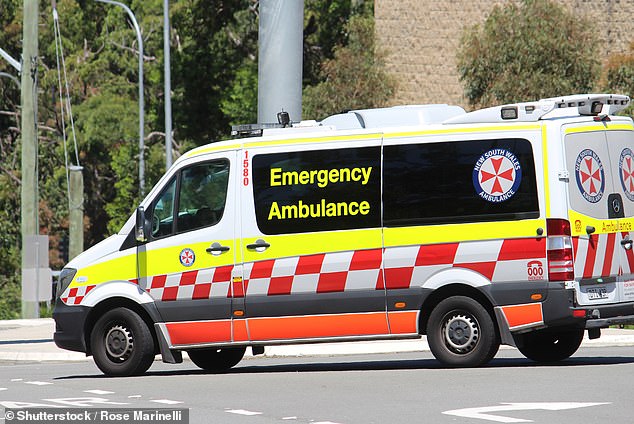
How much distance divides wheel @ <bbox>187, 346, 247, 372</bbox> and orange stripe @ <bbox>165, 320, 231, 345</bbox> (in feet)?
3.75

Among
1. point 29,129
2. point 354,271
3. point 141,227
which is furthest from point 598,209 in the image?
point 29,129

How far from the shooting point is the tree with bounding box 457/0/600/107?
3753cm

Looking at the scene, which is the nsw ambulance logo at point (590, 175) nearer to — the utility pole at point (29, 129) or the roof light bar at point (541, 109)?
the roof light bar at point (541, 109)

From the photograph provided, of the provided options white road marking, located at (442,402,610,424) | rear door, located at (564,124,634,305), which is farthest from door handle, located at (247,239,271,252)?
white road marking, located at (442,402,610,424)

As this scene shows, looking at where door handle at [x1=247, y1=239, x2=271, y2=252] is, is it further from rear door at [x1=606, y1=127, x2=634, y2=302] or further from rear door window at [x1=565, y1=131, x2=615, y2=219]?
rear door at [x1=606, y1=127, x2=634, y2=302]

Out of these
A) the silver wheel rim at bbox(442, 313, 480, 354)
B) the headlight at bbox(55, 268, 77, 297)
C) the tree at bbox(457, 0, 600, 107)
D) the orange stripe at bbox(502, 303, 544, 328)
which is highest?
the tree at bbox(457, 0, 600, 107)

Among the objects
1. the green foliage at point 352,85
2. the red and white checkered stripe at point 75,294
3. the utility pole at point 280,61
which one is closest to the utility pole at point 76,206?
the green foliage at point 352,85

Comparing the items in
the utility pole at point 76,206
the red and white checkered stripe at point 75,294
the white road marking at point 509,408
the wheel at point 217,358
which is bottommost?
the white road marking at point 509,408

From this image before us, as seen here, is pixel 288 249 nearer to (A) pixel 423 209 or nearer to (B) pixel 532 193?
(A) pixel 423 209

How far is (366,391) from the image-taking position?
513 inches

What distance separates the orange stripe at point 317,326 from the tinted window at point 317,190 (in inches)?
33.9

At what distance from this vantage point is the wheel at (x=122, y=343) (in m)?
15.5

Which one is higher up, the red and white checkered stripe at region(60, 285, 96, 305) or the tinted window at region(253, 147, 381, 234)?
the tinted window at region(253, 147, 381, 234)

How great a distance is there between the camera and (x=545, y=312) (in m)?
14.1
